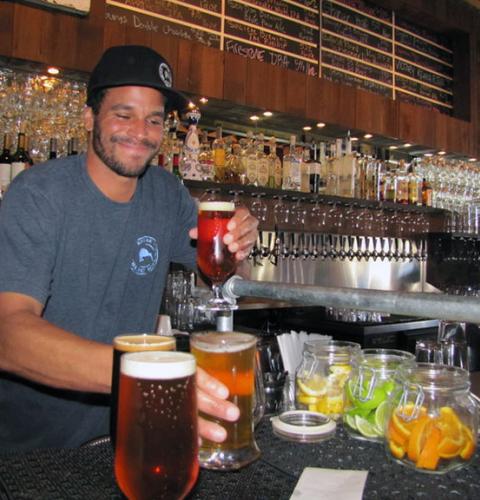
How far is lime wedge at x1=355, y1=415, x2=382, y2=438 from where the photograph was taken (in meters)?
1.15

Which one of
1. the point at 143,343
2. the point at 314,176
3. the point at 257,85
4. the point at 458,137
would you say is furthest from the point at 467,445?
the point at 458,137

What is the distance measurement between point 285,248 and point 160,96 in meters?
2.80

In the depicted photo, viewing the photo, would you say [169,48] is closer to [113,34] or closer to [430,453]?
[113,34]

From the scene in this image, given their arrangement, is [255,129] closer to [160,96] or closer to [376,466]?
[160,96]

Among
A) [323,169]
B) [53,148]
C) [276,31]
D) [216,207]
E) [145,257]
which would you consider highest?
[276,31]

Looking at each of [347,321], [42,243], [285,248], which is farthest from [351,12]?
[42,243]

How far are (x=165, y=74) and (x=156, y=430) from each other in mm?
1245

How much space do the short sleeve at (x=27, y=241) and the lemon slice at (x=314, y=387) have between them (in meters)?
0.66

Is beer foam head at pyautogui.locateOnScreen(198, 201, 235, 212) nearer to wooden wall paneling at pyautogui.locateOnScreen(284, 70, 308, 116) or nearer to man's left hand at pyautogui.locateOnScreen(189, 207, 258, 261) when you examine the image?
man's left hand at pyautogui.locateOnScreen(189, 207, 258, 261)

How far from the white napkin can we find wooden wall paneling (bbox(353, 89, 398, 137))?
389 cm

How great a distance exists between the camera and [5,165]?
10.2 ft

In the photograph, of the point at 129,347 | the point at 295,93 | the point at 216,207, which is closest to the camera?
the point at 129,347

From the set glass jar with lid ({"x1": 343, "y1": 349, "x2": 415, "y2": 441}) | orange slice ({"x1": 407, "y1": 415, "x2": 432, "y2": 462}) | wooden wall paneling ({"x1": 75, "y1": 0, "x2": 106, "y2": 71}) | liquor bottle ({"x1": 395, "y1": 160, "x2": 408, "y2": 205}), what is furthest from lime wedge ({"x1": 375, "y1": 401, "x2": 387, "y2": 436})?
liquor bottle ({"x1": 395, "y1": 160, "x2": 408, "y2": 205})

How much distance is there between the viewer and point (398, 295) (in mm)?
720
